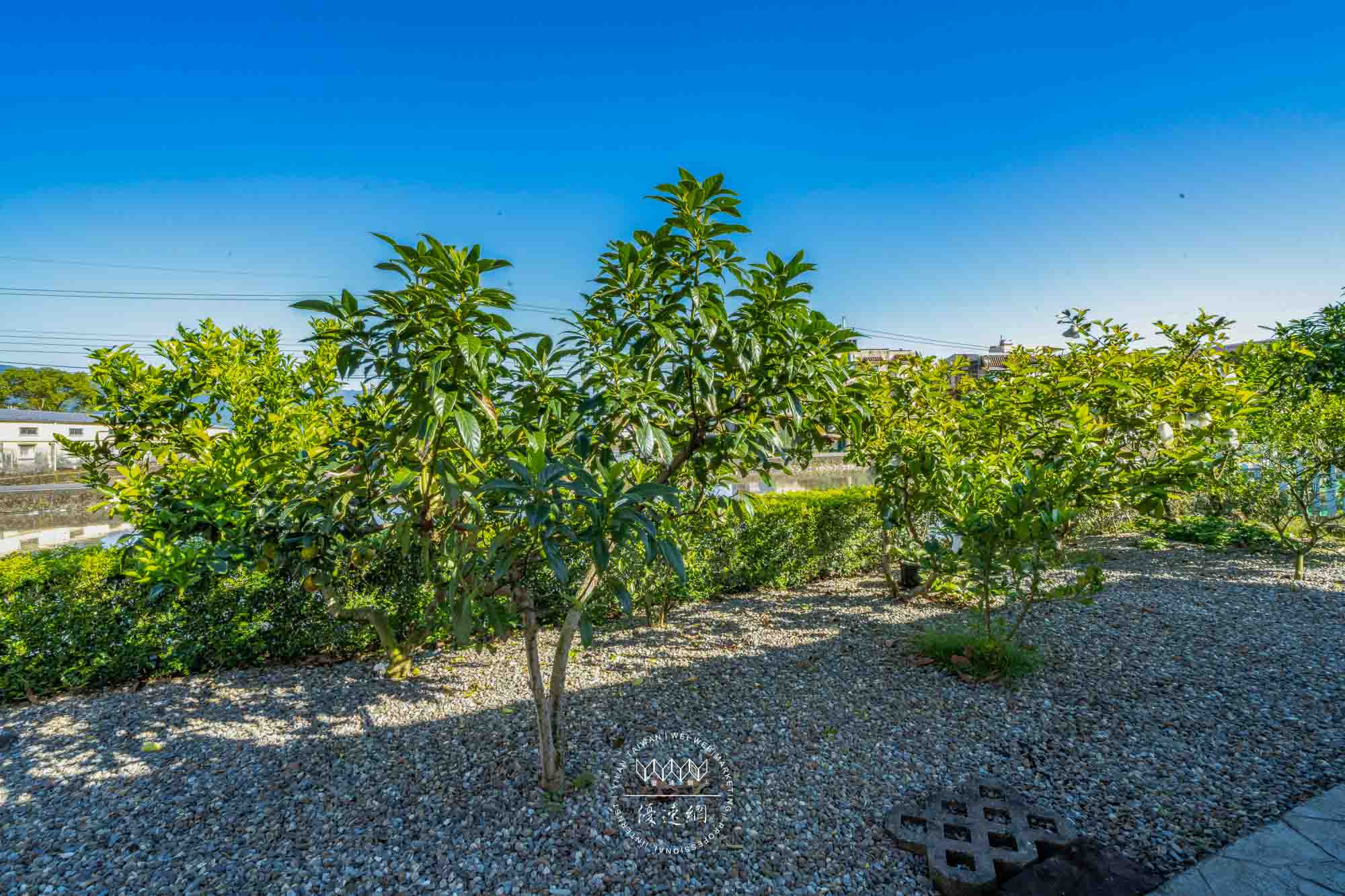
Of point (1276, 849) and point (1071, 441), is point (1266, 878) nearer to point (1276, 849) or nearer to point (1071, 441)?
point (1276, 849)

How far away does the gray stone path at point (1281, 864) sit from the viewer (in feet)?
5.74

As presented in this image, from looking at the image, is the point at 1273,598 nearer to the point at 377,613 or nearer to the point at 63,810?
the point at 377,613

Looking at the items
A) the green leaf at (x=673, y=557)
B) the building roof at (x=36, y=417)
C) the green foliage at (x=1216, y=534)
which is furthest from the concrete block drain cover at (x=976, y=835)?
the building roof at (x=36, y=417)

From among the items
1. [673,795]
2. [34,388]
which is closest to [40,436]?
[34,388]

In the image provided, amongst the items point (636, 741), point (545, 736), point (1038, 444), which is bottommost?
point (636, 741)

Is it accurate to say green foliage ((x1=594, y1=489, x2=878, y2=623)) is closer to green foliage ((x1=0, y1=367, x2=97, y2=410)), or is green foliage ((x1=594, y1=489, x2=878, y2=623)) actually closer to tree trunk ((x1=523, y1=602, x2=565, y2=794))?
tree trunk ((x1=523, y1=602, x2=565, y2=794))

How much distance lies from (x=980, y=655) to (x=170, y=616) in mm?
4769

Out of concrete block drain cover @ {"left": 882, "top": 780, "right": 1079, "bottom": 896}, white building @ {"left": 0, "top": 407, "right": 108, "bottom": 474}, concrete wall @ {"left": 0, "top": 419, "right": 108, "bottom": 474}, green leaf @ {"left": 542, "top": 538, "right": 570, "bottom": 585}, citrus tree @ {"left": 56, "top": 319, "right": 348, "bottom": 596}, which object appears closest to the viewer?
green leaf @ {"left": 542, "top": 538, "right": 570, "bottom": 585}

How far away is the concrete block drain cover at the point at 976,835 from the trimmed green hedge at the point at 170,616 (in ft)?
4.37

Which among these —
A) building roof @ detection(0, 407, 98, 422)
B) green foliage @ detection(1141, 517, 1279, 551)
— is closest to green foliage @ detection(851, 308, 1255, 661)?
green foliage @ detection(1141, 517, 1279, 551)

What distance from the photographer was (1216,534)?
692 centimetres

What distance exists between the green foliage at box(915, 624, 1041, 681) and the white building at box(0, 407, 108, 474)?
43.9ft

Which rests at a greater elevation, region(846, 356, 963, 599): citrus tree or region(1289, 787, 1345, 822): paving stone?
region(846, 356, 963, 599): citrus tree

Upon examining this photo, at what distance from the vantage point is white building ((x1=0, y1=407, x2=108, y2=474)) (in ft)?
51.0
